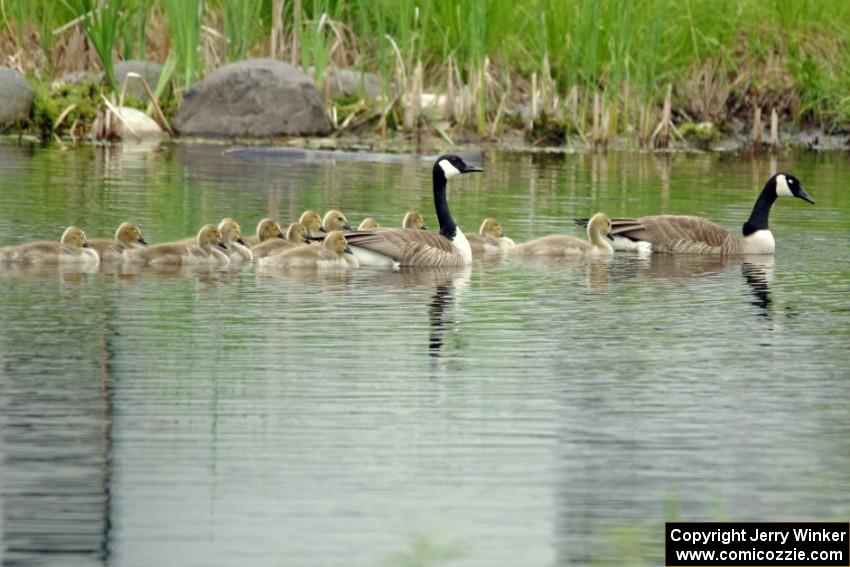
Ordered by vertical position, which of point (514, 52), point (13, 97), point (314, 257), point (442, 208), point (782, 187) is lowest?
point (314, 257)

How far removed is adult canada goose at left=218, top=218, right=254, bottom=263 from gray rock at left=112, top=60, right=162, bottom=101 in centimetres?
1595

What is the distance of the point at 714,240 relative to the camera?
18.9 meters

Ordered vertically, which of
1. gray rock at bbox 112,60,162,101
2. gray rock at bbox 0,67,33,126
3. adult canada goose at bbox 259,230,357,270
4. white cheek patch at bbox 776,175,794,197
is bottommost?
adult canada goose at bbox 259,230,357,270

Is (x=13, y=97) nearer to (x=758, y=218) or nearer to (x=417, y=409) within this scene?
(x=758, y=218)

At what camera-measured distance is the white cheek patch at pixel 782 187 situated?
20016 millimetres

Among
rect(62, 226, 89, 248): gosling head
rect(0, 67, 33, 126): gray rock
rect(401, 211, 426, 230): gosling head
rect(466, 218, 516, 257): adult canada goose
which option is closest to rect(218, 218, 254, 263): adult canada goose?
rect(62, 226, 89, 248): gosling head

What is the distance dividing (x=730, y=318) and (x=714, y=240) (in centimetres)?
521

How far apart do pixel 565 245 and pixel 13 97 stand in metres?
17.2

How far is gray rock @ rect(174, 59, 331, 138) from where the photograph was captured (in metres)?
31.9

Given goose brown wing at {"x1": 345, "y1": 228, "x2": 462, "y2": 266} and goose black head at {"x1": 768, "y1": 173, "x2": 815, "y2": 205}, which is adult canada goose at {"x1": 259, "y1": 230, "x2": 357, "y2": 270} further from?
goose black head at {"x1": 768, "y1": 173, "x2": 815, "y2": 205}

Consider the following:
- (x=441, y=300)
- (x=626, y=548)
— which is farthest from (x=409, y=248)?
(x=626, y=548)

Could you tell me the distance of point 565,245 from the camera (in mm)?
17703

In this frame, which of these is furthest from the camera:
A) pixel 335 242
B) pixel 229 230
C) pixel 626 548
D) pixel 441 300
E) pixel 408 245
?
pixel 229 230

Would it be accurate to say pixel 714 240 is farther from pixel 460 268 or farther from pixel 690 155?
pixel 690 155
